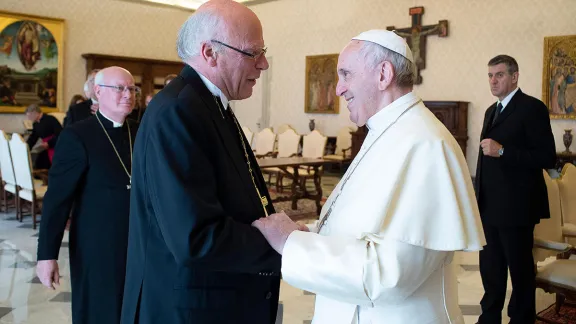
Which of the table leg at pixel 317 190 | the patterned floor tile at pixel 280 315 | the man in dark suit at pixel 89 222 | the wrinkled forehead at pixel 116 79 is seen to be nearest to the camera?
the man in dark suit at pixel 89 222

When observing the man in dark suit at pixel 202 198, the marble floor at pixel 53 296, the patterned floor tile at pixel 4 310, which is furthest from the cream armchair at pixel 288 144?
the man in dark suit at pixel 202 198

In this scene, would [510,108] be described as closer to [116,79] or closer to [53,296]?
[116,79]

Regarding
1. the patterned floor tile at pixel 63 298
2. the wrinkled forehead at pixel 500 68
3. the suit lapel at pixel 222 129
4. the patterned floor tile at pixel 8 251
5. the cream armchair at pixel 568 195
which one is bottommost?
the patterned floor tile at pixel 63 298

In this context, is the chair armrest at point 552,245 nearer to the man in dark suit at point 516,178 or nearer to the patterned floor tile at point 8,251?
the man in dark suit at point 516,178

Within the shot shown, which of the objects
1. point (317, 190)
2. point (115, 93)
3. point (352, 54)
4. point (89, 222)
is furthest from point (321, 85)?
point (352, 54)

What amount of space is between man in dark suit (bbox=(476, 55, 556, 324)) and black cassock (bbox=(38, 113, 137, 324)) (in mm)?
2203

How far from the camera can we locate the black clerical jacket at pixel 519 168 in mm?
3342

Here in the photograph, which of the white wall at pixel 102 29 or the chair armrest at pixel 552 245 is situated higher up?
the white wall at pixel 102 29

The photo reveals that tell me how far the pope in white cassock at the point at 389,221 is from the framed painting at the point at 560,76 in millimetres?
8717

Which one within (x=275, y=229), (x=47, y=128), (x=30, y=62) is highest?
(x=30, y=62)

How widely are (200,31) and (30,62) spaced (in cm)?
1233

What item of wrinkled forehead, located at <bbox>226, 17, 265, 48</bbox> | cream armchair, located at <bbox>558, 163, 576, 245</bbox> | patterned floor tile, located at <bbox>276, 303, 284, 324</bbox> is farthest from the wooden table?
wrinkled forehead, located at <bbox>226, 17, 265, 48</bbox>

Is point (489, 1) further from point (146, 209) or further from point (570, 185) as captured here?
point (146, 209)

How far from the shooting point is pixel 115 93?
273cm
